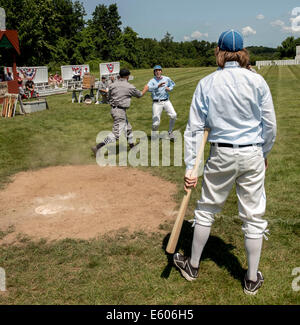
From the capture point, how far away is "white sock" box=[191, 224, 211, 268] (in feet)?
11.7

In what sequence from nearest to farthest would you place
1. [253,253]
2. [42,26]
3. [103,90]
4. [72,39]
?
[253,253]
[103,90]
[42,26]
[72,39]

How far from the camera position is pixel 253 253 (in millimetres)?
3424

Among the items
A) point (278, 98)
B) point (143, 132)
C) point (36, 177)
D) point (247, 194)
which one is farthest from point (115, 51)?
point (247, 194)

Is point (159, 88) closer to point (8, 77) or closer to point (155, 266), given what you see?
point (155, 266)

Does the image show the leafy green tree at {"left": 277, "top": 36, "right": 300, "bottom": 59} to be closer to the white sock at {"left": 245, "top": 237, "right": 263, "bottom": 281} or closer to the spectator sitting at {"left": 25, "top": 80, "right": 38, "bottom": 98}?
the spectator sitting at {"left": 25, "top": 80, "right": 38, "bottom": 98}

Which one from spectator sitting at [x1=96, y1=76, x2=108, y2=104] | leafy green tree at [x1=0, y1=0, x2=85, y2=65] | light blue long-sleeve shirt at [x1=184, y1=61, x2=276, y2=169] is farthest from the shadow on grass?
leafy green tree at [x1=0, y1=0, x2=85, y2=65]

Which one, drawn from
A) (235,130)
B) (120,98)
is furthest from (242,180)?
(120,98)

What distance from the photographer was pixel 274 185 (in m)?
6.68

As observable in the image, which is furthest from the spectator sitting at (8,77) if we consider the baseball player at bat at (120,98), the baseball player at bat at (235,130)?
the baseball player at bat at (235,130)

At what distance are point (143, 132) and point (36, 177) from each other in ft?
17.1

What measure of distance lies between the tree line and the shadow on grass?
46.9m

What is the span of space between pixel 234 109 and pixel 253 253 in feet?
5.06

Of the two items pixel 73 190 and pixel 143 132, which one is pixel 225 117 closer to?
pixel 73 190

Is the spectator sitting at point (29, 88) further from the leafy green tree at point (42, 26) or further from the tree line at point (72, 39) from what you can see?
the leafy green tree at point (42, 26)
